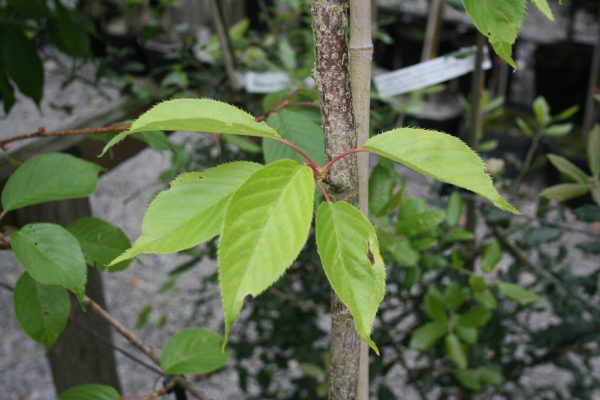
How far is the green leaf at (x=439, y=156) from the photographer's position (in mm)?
365

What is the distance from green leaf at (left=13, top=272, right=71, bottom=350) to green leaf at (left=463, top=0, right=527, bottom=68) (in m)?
0.56

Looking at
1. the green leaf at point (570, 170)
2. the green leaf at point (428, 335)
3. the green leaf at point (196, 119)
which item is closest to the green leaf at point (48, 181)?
the green leaf at point (196, 119)

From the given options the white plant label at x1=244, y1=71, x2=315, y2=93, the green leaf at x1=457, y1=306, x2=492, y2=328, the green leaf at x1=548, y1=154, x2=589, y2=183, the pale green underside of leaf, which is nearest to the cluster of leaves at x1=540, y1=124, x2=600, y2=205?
the green leaf at x1=548, y1=154, x2=589, y2=183

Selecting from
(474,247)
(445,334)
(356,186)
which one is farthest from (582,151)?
(356,186)

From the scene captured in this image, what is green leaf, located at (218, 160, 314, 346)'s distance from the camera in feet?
1.11

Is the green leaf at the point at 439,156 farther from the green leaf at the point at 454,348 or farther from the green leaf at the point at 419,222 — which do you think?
the green leaf at the point at 454,348

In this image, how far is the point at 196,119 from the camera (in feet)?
1.21

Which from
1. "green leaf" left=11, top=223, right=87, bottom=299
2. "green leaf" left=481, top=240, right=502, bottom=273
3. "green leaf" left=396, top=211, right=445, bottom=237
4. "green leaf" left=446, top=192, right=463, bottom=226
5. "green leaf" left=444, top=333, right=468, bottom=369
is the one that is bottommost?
"green leaf" left=444, top=333, right=468, bottom=369

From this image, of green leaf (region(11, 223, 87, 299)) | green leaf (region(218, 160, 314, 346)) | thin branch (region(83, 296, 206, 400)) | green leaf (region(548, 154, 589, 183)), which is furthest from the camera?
green leaf (region(548, 154, 589, 183))

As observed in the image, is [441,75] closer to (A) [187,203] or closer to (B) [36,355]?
(A) [187,203]

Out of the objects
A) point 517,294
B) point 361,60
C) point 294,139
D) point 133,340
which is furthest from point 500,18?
point 517,294

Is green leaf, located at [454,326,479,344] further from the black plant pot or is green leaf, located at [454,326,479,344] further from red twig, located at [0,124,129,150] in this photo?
the black plant pot

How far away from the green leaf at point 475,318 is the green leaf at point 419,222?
26cm

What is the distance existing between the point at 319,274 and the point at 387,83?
1.87 feet
